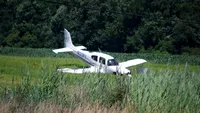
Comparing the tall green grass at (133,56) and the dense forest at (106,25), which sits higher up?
the dense forest at (106,25)

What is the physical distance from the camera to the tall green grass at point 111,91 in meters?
10.9

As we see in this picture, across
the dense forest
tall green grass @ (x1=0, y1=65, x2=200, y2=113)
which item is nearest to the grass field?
tall green grass @ (x1=0, y1=65, x2=200, y2=113)

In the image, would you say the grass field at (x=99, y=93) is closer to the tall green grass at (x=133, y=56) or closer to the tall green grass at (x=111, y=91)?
the tall green grass at (x=111, y=91)

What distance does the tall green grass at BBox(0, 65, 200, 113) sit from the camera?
10.9 metres

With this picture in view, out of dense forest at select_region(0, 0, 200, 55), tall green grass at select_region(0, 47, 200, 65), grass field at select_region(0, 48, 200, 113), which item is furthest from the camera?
dense forest at select_region(0, 0, 200, 55)

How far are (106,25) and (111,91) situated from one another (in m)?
58.8

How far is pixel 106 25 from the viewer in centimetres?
7050

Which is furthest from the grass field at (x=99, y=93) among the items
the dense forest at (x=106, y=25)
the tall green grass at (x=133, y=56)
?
the dense forest at (x=106, y=25)

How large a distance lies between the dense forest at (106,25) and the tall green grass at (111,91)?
50434 millimetres

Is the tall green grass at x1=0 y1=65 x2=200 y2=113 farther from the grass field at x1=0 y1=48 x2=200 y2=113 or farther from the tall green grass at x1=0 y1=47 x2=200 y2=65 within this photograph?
the tall green grass at x1=0 y1=47 x2=200 y2=65

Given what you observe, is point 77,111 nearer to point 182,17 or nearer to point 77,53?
point 77,53

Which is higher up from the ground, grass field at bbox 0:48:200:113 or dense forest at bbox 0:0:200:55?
dense forest at bbox 0:0:200:55

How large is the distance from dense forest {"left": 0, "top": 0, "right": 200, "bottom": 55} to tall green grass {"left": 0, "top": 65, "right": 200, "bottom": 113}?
1986 inches

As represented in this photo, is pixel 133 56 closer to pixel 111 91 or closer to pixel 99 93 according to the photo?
pixel 111 91
